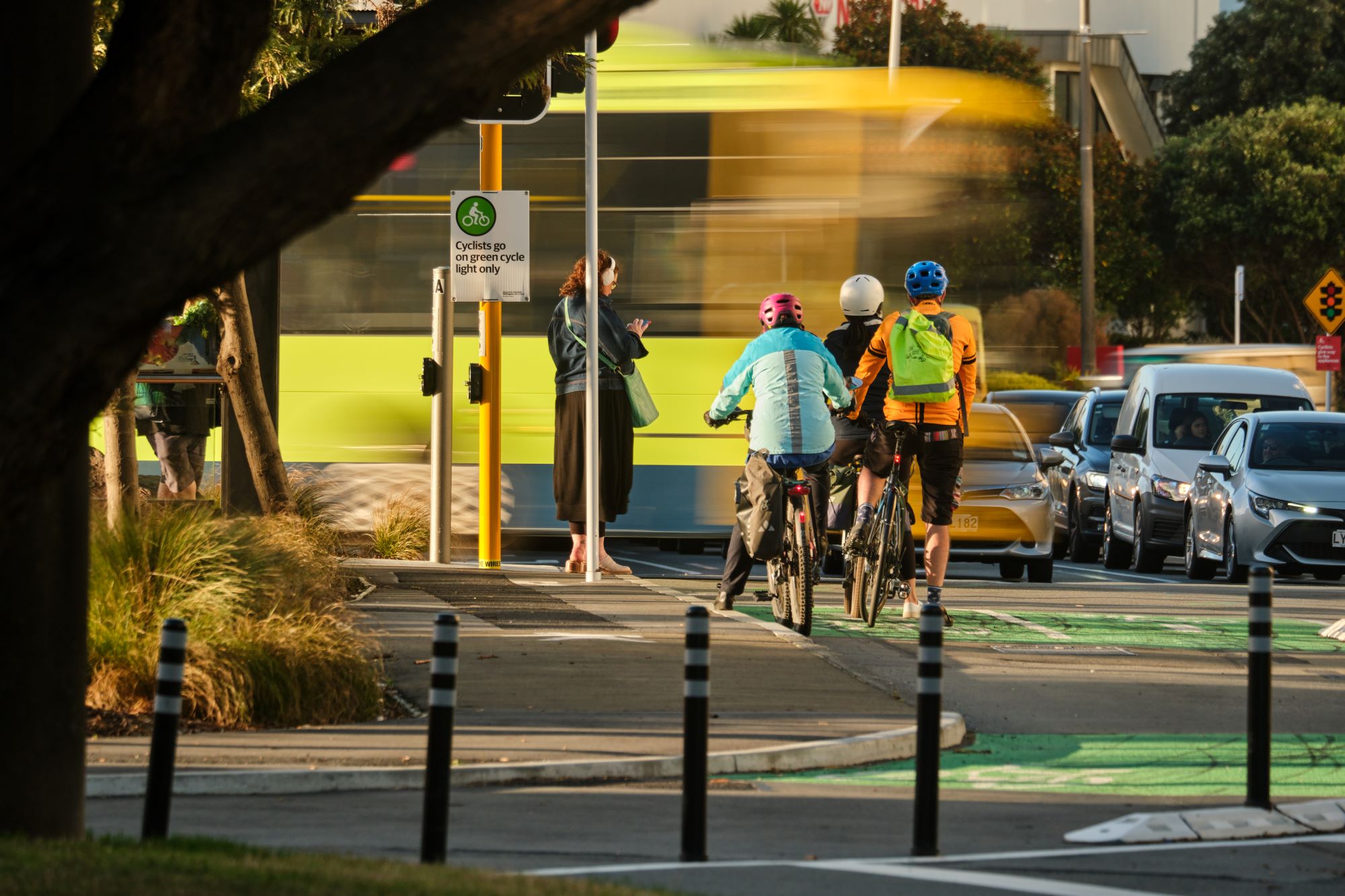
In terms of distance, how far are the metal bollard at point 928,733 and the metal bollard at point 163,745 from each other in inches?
89.3

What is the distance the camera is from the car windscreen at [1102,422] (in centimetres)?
2386

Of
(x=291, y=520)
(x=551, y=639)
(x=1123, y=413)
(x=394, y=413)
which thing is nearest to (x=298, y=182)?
(x=551, y=639)

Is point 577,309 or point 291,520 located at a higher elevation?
point 577,309

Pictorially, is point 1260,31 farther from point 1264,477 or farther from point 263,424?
point 263,424

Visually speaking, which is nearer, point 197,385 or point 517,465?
point 197,385

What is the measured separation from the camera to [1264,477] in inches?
732

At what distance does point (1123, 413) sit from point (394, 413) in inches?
291

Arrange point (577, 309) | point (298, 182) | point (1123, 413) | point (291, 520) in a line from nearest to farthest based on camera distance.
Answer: point (298, 182), point (291, 520), point (577, 309), point (1123, 413)

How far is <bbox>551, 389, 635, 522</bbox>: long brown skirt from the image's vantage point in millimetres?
16281

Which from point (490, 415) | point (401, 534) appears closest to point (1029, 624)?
point (490, 415)

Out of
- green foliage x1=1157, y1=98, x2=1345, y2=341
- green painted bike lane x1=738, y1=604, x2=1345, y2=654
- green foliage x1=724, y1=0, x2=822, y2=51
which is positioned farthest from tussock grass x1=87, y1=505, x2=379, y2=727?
green foliage x1=1157, y1=98, x2=1345, y2=341

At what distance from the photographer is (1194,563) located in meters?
19.6

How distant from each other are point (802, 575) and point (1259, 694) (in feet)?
16.2

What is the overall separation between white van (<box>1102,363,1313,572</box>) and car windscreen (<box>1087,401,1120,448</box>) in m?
1.78
